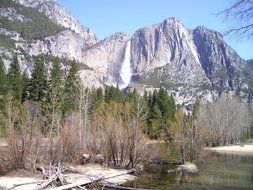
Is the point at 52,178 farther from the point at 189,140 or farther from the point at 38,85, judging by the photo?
the point at 38,85

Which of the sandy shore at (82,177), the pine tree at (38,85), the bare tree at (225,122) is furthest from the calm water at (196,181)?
the bare tree at (225,122)

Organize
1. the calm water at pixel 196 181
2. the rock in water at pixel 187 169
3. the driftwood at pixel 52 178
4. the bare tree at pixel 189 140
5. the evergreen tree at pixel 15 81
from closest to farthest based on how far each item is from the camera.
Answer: the driftwood at pixel 52 178, the calm water at pixel 196 181, the rock in water at pixel 187 169, the bare tree at pixel 189 140, the evergreen tree at pixel 15 81

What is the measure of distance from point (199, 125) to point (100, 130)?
9.91 meters

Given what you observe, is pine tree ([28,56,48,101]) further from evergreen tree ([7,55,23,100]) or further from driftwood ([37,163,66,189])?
driftwood ([37,163,66,189])

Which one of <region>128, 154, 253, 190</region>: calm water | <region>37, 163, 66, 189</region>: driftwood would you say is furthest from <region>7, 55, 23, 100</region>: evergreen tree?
<region>37, 163, 66, 189</region>: driftwood

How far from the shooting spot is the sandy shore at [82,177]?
58.9 feet

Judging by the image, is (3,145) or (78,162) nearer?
(3,145)

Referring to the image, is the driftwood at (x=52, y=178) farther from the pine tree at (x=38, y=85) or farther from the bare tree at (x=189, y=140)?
the pine tree at (x=38, y=85)

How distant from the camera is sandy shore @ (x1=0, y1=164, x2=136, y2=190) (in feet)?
58.9

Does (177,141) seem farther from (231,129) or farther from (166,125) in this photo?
(231,129)

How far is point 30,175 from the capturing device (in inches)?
805

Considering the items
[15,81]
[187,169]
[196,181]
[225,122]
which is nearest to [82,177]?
[196,181]

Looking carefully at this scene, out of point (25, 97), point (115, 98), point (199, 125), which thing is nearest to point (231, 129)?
point (115, 98)

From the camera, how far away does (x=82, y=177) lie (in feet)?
71.5
